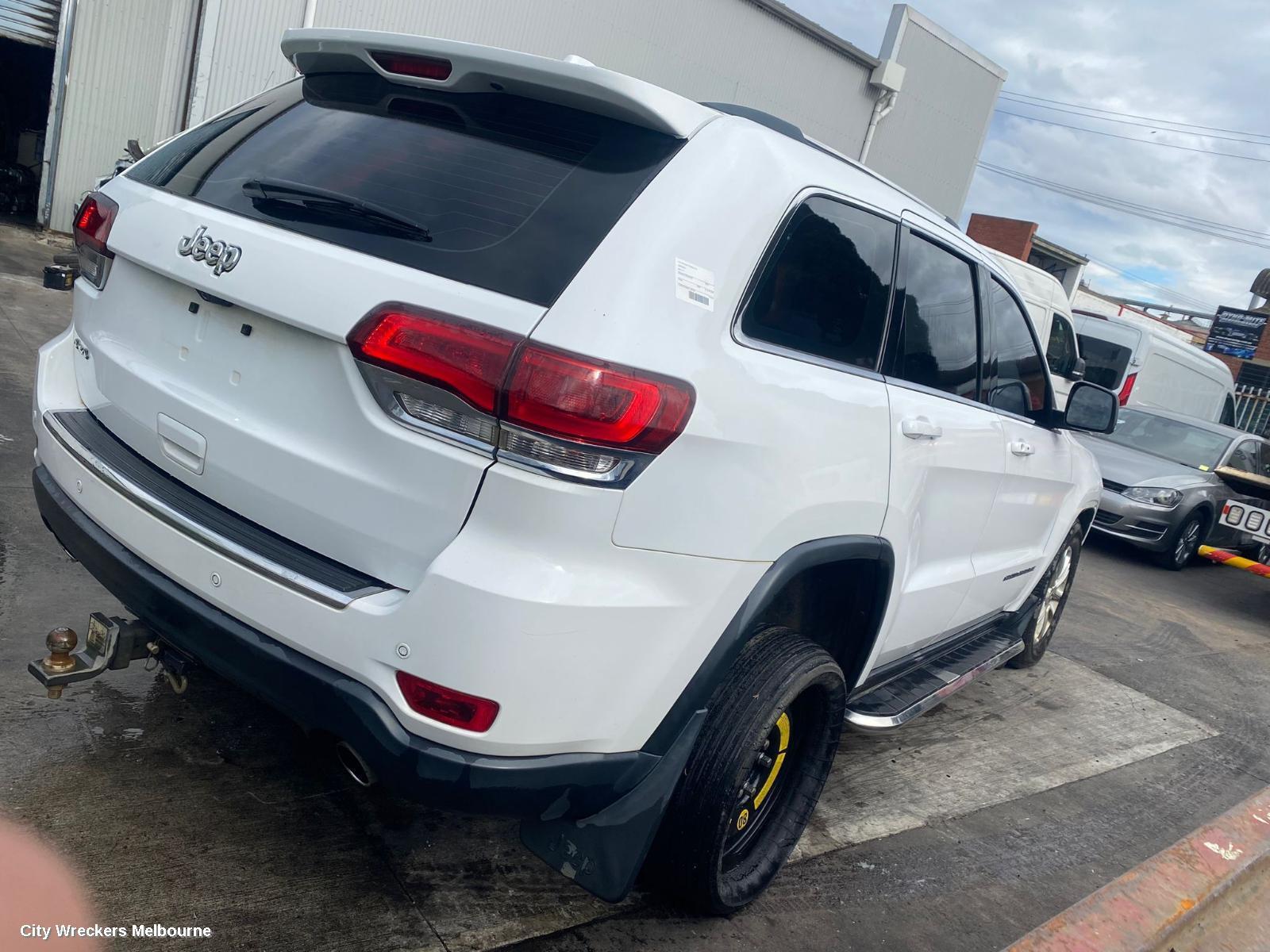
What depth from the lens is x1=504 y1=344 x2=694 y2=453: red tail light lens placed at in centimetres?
190

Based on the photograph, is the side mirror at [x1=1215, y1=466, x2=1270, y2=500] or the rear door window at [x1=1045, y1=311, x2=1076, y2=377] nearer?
the side mirror at [x1=1215, y1=466, x2=1270, y2=500]

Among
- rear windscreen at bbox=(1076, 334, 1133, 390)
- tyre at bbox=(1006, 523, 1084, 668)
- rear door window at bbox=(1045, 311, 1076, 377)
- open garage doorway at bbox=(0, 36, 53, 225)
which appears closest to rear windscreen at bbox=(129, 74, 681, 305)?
tyre at bbox=(1006, 523, 1084, 668)

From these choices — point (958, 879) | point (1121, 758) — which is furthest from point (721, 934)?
point (1121, 758)

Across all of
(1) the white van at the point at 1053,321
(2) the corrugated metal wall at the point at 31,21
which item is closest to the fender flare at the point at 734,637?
(1) the white van at the point at 1053,321

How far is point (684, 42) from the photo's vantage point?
15.0m

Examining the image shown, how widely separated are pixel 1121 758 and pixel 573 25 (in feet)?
40.4

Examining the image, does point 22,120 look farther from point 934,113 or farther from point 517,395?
point 517,395

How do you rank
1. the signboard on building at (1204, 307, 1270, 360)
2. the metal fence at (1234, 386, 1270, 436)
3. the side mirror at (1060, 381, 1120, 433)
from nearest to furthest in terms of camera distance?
1. the side mirror at (1060, 381, 1120, 433)
2. the metal fence at (1234, 386, 1270, 436)
3. the signboard on building at (1204, 307, 1270, 360)

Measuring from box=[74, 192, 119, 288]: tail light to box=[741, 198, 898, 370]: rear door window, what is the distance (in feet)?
5.52

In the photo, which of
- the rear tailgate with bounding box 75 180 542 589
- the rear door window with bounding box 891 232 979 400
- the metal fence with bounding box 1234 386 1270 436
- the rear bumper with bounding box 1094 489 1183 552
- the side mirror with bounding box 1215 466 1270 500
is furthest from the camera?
the metal fence with bounding box 1234 386 1270 436

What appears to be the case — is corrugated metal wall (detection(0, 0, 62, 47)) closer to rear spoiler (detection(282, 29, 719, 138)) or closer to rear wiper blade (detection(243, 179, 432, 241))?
rear spoiler (detection(282, 29, 719, 138))

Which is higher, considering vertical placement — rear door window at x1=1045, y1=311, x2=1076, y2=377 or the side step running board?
rear door window at x1=1045, y1=311, x2=1076, y2=377

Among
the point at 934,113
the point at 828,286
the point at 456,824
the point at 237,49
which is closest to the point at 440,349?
the point at 828,286

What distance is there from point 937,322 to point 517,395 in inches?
70.0
